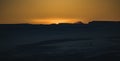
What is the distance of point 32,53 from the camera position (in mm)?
950

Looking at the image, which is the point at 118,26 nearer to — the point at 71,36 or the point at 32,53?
the point at 71,36

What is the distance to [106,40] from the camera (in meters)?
1.08

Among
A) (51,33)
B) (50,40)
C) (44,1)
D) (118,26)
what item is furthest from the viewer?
(44,1)

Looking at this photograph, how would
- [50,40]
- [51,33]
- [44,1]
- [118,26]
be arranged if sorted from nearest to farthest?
1. [50,40]
2. [51,33]
3. [118,26]
4. [44,1]

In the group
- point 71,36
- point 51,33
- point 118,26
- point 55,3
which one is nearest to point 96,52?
point 71,36

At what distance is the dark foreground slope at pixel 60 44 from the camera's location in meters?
0.93


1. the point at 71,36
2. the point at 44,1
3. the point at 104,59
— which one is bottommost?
the point at 104,59

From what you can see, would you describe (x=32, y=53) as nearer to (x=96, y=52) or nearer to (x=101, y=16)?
(x=96, y=52)

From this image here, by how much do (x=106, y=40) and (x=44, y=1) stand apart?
2.94ft

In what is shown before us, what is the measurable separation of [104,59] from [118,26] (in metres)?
0.52

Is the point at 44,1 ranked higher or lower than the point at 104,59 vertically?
higher

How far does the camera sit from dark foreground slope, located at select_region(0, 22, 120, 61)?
3.06 feet

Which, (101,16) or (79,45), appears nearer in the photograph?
(79,45)

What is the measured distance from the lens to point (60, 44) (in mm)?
1029
